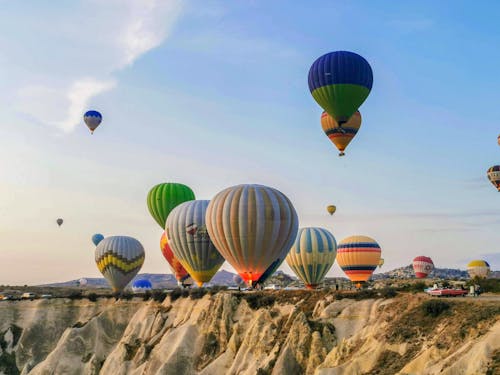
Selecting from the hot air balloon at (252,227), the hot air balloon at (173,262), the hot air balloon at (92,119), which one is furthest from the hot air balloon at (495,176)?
the hot air balloon at (92,119)

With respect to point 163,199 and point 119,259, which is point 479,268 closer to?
point 163,199

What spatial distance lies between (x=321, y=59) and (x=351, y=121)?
32.6 ft

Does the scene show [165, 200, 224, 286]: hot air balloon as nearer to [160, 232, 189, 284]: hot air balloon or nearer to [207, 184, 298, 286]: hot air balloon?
[207, 184, 298, 286]: hot air balloon

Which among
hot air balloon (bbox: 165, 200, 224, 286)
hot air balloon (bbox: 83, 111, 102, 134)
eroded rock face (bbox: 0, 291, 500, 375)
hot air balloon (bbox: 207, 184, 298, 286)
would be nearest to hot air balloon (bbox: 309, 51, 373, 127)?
hot air balloon (bbox: 207, 184, 298, 286)

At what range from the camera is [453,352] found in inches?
1512

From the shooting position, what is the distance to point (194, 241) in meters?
78.3

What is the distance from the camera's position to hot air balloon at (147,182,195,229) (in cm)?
9662

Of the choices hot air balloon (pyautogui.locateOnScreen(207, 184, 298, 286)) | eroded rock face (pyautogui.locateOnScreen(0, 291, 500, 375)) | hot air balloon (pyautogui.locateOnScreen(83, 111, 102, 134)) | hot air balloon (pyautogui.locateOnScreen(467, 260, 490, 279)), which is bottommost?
eroded rock face (pyautogui.locateOnScreen(0, 291, 500, 375))

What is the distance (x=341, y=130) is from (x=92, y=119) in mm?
45164

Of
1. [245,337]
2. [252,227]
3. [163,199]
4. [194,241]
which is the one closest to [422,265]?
[163,199]

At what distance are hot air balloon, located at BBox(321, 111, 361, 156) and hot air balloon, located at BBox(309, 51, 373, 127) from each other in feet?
13.6

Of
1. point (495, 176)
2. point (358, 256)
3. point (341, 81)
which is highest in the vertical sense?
point (341, 81)

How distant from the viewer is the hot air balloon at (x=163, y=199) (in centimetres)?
9662

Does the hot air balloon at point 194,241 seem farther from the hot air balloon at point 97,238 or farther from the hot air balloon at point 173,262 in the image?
the hot air balloon at point 97,238
